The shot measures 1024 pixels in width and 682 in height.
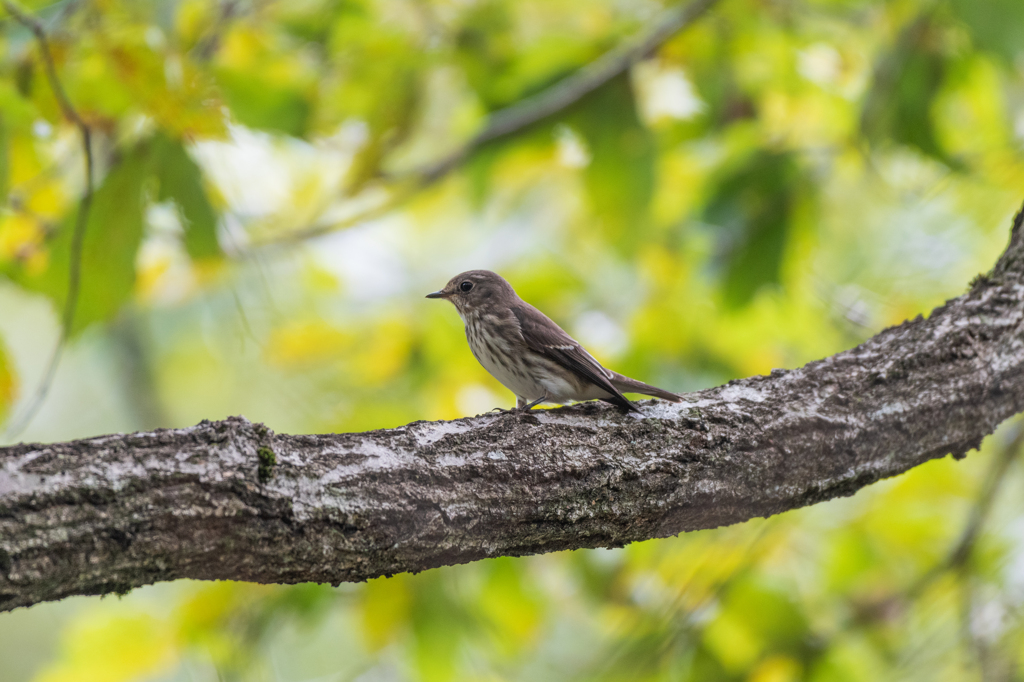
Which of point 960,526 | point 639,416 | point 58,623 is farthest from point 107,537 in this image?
point 58,623

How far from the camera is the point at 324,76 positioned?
5.27 meters

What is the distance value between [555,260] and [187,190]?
349cm

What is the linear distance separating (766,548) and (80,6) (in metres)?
4.40

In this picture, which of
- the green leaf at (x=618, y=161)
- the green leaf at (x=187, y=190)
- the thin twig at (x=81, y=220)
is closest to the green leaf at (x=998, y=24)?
the green leaf at (x=618, y=161)

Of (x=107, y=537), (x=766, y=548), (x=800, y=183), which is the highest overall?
(x=800, y=183)

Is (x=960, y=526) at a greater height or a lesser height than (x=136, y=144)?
lesser

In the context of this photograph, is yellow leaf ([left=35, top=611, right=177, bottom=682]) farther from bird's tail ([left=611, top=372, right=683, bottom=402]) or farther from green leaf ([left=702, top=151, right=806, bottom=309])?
green leaf ([left=702, top=151, right=806, bottom=309])

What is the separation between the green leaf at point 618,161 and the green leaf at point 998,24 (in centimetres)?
184

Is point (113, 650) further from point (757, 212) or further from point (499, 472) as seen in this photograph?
point (757, 212)

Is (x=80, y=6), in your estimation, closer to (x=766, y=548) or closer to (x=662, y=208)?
(x=766, y=548)

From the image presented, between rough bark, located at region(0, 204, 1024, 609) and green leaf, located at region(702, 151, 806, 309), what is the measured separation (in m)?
1.96

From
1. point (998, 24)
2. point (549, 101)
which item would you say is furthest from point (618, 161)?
point (998, 24)

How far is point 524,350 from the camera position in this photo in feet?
12.0

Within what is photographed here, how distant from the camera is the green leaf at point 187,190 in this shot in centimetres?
289
